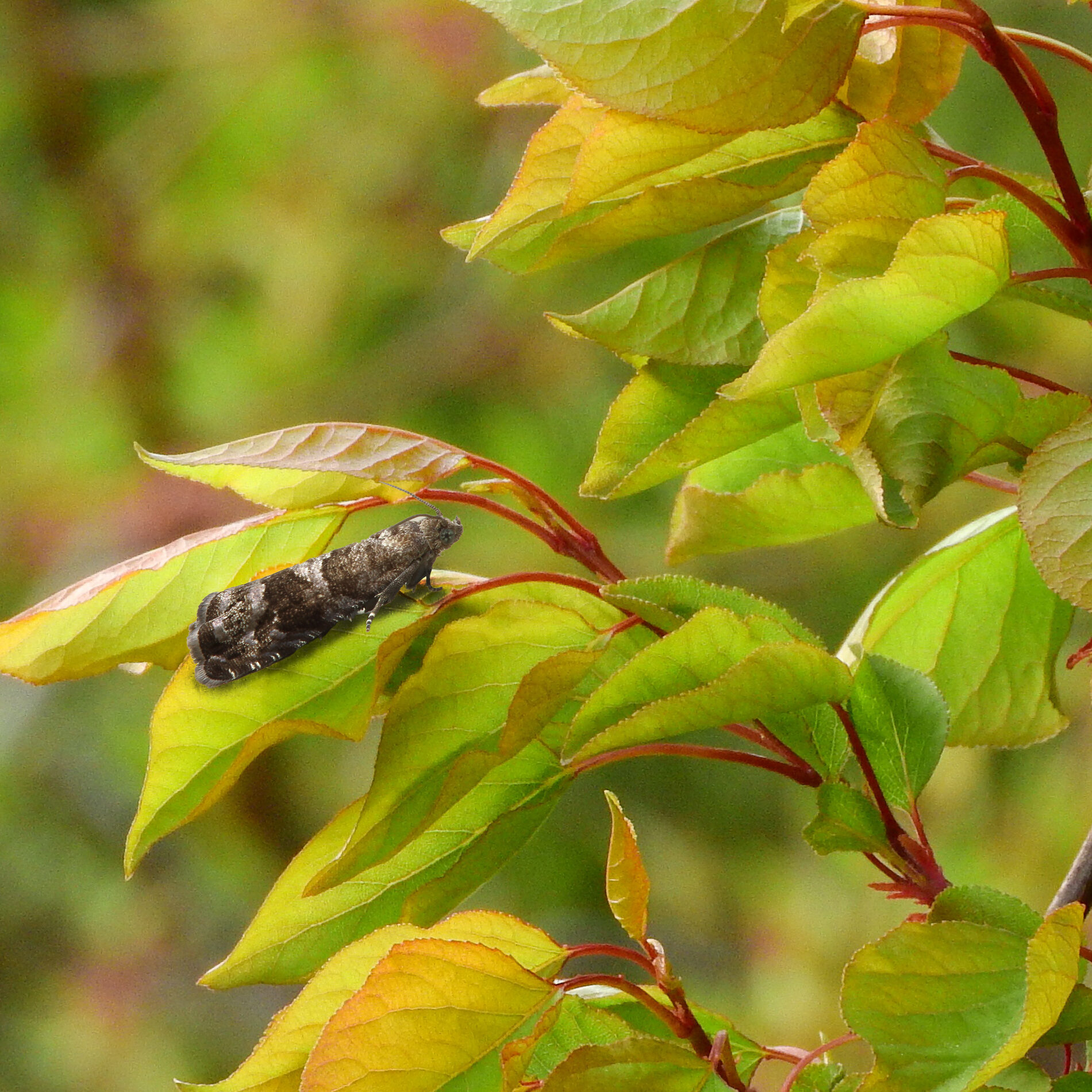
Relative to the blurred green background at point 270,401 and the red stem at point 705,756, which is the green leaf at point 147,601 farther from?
the blurred green background at point 270,401

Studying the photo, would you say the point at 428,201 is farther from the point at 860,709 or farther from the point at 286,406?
the point at 860,709

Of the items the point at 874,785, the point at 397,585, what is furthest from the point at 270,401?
the point at 874,785

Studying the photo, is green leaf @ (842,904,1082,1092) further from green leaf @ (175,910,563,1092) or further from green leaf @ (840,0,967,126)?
green leaf @ (840,0,967,126)

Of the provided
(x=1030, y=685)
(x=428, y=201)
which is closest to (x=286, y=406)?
(x=428, y=201)

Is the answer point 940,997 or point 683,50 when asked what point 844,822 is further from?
point 683,50

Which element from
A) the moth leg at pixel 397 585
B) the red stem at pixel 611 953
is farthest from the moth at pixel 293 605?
the red stem at pixel 611 953

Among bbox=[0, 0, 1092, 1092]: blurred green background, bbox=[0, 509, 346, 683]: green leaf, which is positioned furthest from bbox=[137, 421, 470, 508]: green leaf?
bbox=[0, 0, 1092, 1092]: blurred green background
